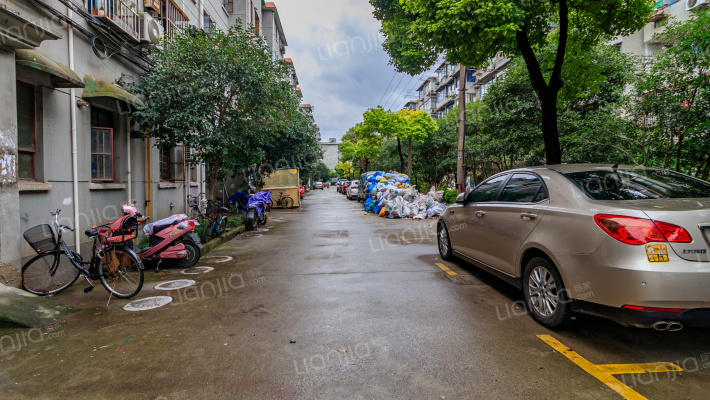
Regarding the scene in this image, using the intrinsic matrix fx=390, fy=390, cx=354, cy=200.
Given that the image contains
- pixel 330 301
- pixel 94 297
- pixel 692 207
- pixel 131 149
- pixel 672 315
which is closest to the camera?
pixel 672 315

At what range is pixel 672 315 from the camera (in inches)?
114

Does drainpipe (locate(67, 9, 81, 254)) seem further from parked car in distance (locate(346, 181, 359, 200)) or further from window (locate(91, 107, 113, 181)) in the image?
parked car in distance (locate(346, 181, 359, 200))

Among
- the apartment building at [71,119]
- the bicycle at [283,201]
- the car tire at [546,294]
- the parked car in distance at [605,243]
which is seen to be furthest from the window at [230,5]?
the car tire at [546,294]

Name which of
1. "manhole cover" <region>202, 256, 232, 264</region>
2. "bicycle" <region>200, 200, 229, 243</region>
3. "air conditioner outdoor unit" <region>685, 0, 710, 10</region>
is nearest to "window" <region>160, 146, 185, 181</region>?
"bicycle" <region>200, 200, 229, 243</region>

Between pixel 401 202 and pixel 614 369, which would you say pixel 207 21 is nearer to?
pixel 401 202

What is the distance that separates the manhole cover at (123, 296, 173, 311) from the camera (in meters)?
4.73

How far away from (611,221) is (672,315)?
784 mm

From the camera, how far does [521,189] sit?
15.3 feet

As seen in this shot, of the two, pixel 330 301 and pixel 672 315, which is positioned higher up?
pixel 672 315

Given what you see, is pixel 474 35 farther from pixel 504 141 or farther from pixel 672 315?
pixel 504 141

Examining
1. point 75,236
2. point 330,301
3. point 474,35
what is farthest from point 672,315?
point 75,236

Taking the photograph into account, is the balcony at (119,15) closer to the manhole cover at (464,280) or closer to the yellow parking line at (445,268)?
the yellow parking line at (445,268)

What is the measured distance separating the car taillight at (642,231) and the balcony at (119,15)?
28.6ft

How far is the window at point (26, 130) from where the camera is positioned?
5.83 meters
